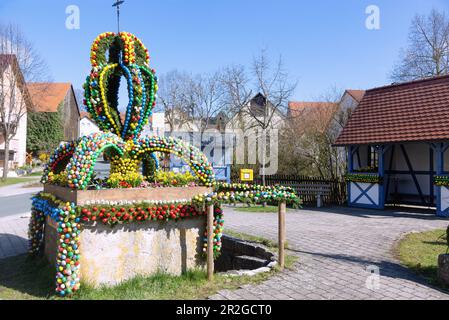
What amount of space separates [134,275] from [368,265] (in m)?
3.94

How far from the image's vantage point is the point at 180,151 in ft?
25.2

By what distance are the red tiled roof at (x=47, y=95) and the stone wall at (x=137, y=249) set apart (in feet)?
107

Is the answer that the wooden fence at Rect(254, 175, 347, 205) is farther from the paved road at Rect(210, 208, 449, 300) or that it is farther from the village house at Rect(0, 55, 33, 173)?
the village house at Rect(0, 55, 33, 173)

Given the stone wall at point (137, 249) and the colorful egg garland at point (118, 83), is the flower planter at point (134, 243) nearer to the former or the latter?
the stone wall at point (137, 249)

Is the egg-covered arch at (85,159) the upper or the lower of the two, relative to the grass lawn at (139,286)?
upper

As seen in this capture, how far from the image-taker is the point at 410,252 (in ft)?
26.6

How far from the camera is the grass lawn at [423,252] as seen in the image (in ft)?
22.2

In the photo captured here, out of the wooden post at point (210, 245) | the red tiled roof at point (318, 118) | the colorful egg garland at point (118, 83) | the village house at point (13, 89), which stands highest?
the village house at point (13, 89)

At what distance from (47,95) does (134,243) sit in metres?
39.8

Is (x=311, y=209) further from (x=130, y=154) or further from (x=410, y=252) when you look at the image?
(x=130, y=154)

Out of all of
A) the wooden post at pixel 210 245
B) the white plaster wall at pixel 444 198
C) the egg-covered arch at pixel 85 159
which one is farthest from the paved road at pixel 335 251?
the egg-covered arch at pixel 85 159

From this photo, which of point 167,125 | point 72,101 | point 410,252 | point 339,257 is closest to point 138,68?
point 339,257

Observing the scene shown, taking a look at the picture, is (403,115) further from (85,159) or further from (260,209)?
(85,159)

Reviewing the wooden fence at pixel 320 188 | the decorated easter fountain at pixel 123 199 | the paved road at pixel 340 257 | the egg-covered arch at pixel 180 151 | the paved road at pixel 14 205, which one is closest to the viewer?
the paved road at pixel 340 257
